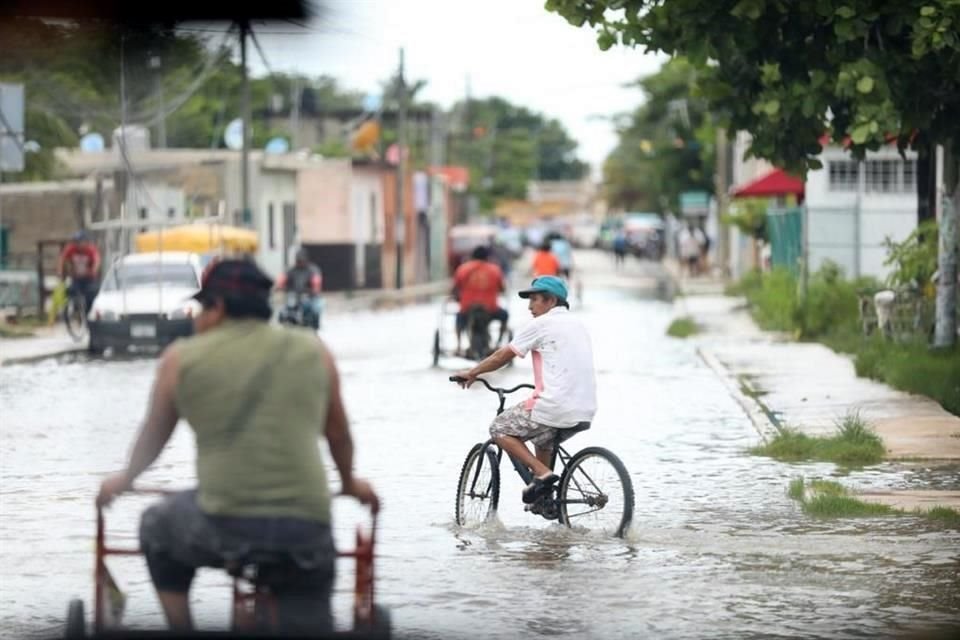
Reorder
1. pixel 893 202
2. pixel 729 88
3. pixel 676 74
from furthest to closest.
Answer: pixel 676 74, pixel 893 202, pixel 729 88

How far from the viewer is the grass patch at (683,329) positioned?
118ft

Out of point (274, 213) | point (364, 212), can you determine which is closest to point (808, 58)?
point (274, 213)

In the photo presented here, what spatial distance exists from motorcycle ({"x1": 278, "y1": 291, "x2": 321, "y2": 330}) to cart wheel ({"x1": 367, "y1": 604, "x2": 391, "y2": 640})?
1081 inches

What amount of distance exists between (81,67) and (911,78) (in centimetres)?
2699

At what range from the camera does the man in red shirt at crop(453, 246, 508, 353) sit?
90.3ft

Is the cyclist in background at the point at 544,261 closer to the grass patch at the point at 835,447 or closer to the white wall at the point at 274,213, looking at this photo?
the grass patch at the point at 835,447

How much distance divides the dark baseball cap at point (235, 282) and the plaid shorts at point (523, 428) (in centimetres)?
537

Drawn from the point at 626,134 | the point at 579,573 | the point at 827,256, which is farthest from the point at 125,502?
the point at 626,134

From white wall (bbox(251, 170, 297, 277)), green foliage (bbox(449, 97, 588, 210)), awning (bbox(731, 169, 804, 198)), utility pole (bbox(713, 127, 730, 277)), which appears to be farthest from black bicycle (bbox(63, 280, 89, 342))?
green foliage (bbox(449, 97, 588, 210))

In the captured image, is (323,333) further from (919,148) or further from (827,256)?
(919,148)

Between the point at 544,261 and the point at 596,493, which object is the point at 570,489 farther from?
the point at 544,261

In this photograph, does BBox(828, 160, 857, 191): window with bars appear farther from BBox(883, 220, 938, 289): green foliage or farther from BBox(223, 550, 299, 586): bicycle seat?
BBox(223, 550, 299, 586): bicycle seat

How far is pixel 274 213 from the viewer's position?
63906mm

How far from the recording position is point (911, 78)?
19062 mm
